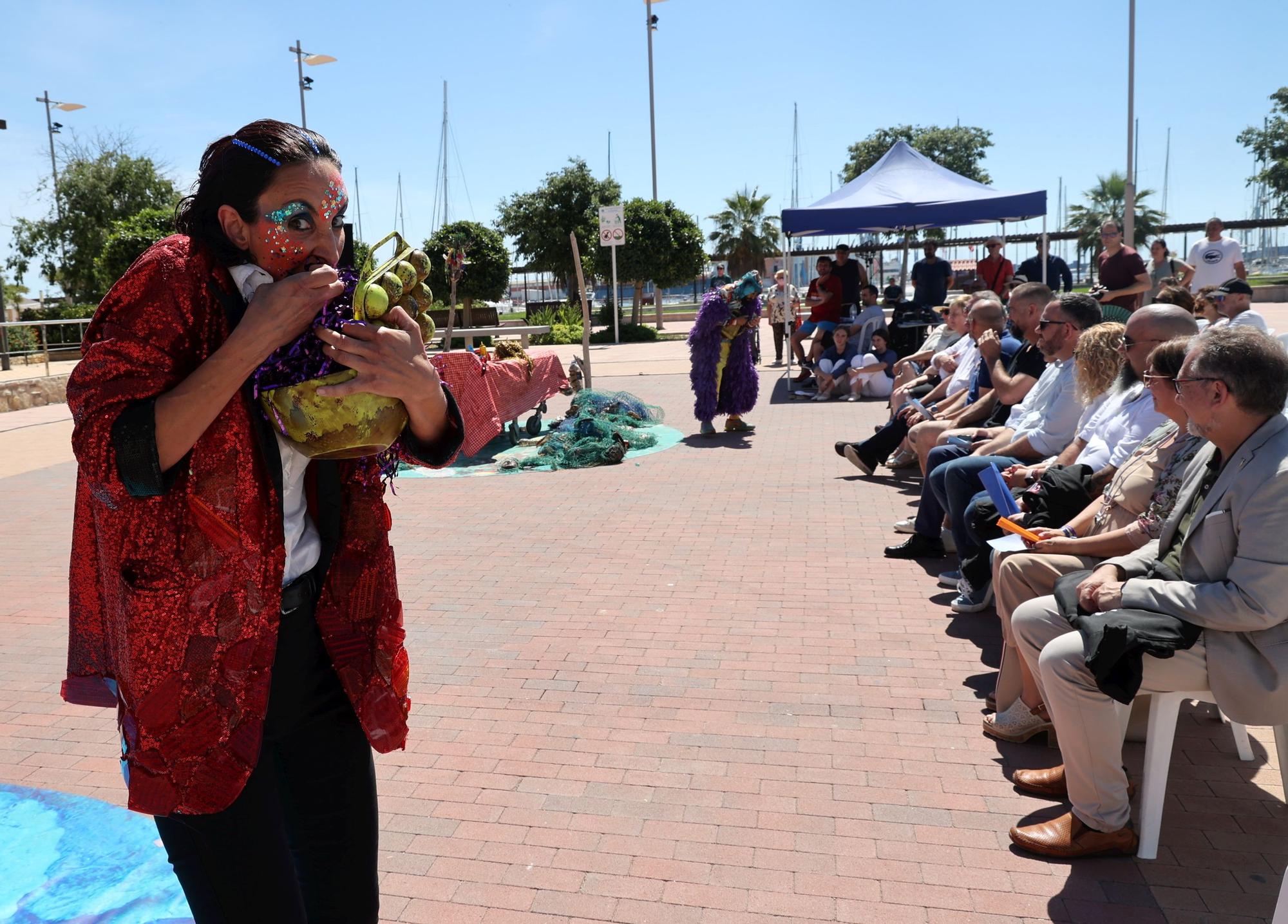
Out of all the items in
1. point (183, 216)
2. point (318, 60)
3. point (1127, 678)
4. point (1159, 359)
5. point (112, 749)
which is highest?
point (318, 60)

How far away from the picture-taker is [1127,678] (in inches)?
115

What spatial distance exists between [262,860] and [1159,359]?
10.8ft

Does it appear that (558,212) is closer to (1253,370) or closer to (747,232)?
(747,232)

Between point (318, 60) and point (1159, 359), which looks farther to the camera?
point (318, 60)

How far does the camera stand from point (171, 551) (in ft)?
5.17

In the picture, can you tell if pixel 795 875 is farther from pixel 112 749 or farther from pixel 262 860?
pixel 112 749

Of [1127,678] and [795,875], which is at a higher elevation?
[1127,678]

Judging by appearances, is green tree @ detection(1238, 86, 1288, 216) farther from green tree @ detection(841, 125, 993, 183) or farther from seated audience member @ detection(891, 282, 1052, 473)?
seated audience member @ detection(891, 282, 1052, 473)

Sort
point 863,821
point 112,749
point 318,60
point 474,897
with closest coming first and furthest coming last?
1. point 474,897
2. point 863,821
3. point 112,749
4. point 318,60

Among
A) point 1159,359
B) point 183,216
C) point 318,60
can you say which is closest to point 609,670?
point 1159,359

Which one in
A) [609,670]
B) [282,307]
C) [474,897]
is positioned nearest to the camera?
[282,307]

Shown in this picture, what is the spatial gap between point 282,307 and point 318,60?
28.3m

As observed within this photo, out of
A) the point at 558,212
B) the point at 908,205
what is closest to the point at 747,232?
the point at 558,212

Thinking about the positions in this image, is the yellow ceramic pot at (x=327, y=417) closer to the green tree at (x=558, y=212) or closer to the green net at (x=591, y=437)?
the green net at (x=591, y=437)
